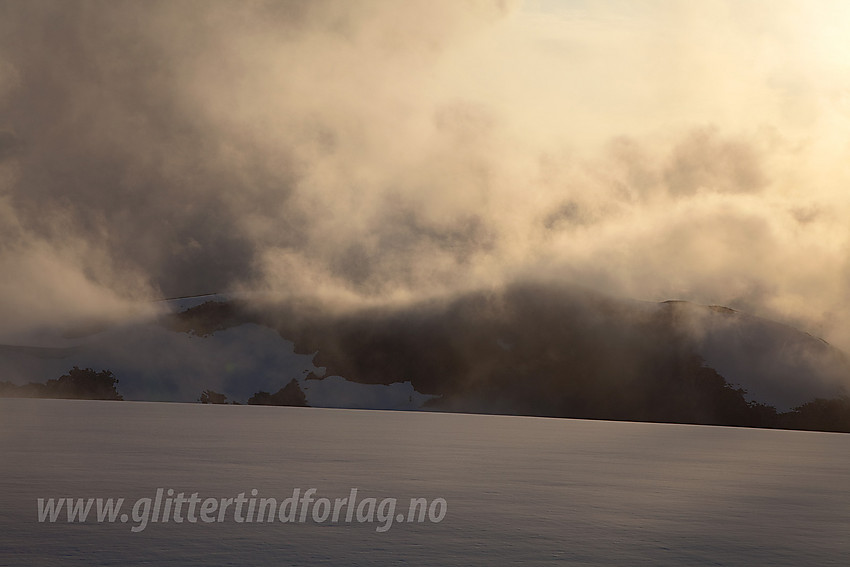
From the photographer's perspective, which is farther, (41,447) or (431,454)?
(431,454)

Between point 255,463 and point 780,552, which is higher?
point 255,463

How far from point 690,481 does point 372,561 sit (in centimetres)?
2238

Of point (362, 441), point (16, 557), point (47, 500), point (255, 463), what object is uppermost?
point (362, 441)

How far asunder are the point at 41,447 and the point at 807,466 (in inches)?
1514

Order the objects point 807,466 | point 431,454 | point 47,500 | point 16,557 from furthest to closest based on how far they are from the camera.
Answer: point 807,466 → point 431,454 → point 47,500 → point 16,557

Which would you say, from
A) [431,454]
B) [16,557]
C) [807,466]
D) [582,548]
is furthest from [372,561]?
[807,466]

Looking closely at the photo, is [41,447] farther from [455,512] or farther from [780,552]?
[780,552]

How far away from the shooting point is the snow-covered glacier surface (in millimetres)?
16844

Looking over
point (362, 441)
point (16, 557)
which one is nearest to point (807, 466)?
point (362, 441)

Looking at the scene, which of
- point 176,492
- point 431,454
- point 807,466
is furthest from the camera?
point 807,466

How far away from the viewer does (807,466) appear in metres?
48.1

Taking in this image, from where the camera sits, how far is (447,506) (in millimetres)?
23688

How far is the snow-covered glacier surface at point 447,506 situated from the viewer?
663 inches

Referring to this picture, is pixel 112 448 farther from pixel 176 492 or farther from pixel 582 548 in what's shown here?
pixel 582 548
